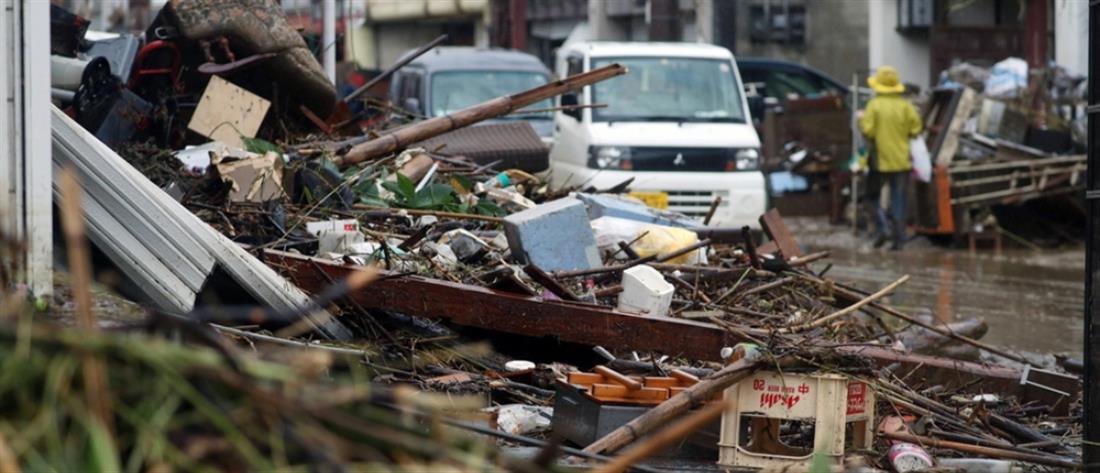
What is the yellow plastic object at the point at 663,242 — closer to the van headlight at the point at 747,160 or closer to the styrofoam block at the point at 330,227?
the styrofoam block at the point at 330,227

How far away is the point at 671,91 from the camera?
1498 cm

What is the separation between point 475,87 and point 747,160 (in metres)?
3.49

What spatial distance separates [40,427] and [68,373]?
0.08m

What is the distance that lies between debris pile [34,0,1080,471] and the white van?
119 inches

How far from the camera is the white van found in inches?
553

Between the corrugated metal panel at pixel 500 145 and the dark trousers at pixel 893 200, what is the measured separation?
5795mm

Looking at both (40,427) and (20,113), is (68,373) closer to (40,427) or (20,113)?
(40,427)

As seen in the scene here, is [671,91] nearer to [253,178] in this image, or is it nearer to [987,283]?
[987,283]

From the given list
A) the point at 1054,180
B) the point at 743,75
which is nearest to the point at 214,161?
the point at 1054,180

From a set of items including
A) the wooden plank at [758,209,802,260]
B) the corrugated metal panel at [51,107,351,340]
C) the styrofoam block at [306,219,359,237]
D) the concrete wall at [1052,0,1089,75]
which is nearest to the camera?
the corrugated metal panel at [51,107,351,340]

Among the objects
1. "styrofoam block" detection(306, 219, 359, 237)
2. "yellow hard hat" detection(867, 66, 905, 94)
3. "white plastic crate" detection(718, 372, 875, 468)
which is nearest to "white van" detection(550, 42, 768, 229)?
"yellow hard hat" detection(867, 66, 905, 94)

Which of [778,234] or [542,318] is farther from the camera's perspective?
[778,234]

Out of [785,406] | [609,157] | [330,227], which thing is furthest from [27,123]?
[609,157]

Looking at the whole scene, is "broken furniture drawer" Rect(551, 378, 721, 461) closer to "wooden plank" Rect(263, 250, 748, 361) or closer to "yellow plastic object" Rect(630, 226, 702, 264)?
"wooden plank" Rect(263, 250, 748, 361)
